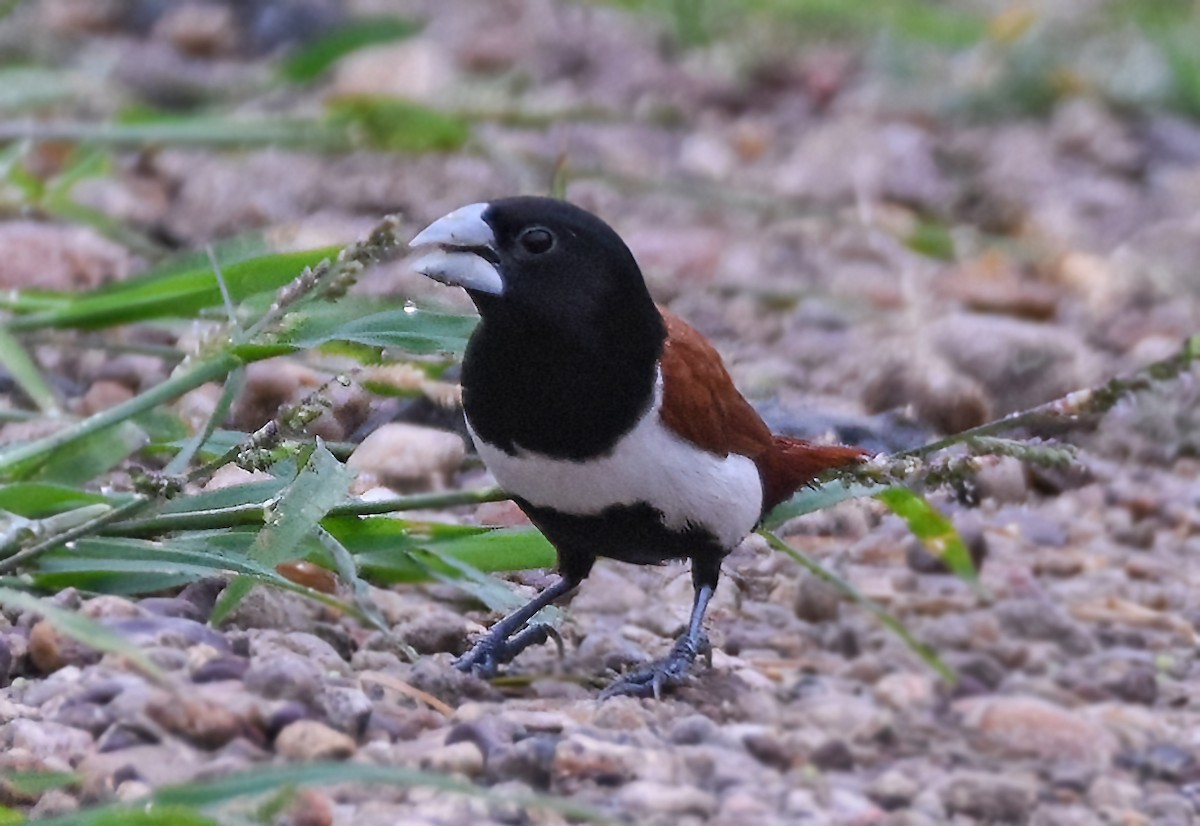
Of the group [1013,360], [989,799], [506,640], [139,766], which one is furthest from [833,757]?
[1013,360]

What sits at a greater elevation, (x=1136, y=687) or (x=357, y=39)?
(x=357, y=39)

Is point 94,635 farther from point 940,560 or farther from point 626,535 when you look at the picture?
point 940,560

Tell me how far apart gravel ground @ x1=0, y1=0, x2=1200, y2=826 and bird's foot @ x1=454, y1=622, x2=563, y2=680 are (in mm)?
35

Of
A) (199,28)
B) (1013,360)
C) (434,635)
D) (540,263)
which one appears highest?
(199,28)

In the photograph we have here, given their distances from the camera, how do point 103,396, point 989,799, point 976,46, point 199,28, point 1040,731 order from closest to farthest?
point 989,799 < point 1040,731 < point 103,396 < point 199,28 < point 976,46

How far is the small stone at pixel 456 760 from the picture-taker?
172 cm

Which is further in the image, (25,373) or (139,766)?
(25,373)

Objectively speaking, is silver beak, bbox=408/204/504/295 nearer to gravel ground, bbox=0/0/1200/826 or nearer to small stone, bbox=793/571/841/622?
gravel ground, bbox=0/0/1200/826

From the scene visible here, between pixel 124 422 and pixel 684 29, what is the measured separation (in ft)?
13.4

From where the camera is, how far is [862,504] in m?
2.62

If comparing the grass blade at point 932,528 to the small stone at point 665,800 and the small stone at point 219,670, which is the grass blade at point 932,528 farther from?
the small stone at point 219,670

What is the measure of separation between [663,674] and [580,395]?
34 cm

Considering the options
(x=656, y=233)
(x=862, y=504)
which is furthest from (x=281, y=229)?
(x=862, y=504)

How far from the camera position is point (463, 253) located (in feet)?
6.90
